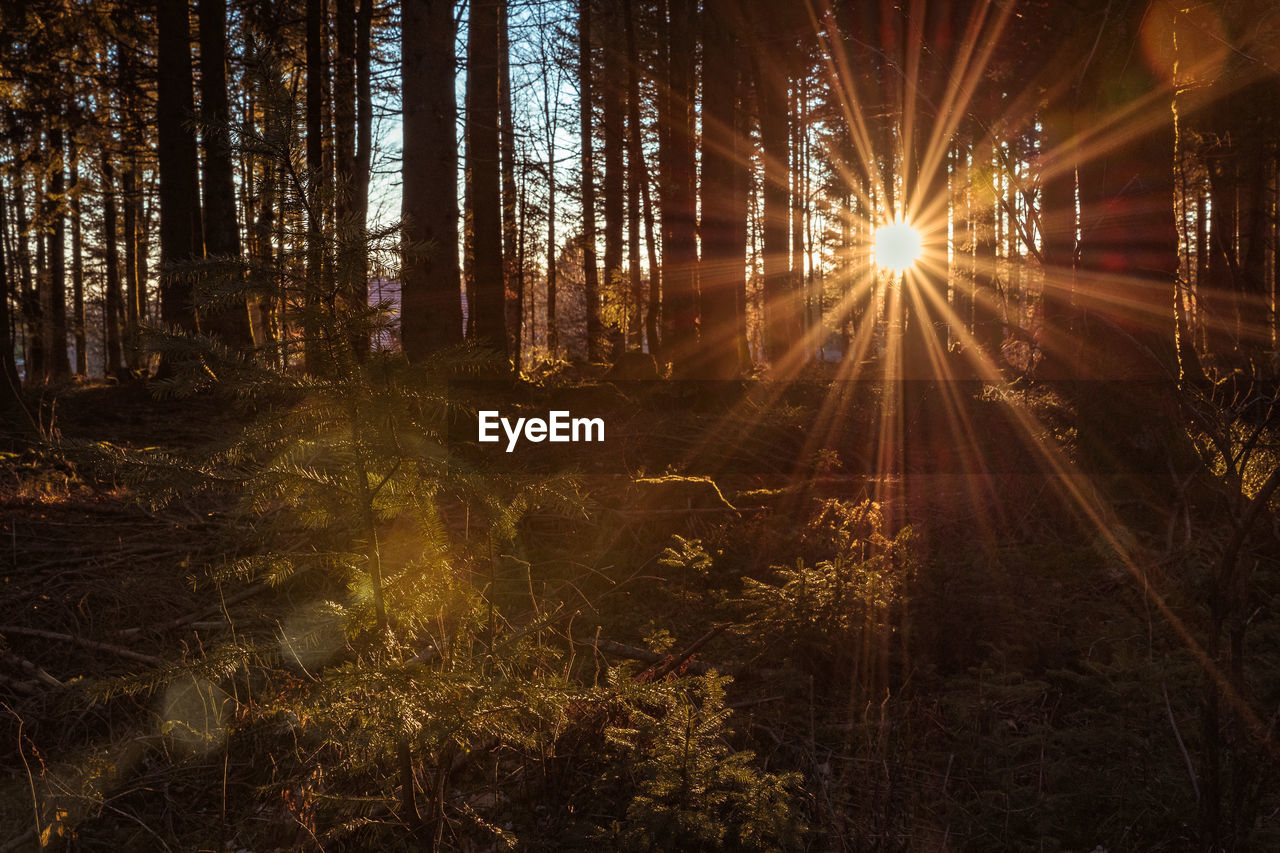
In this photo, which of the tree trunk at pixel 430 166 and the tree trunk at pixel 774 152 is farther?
the tree trunk at pixel 774 152

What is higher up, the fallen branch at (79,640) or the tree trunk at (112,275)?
the tree trunk at (112,275)

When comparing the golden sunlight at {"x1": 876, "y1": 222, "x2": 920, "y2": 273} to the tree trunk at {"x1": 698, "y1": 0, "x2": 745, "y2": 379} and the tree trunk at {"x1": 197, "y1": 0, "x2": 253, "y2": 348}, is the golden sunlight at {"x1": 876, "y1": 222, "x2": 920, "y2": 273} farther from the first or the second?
the tree trunk at {"x1": 197, "y1": 0, "x2": 253, "y2": 348}

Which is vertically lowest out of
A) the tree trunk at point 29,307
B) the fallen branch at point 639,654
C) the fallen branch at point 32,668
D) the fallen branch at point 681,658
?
the fallen branch at point 639,654

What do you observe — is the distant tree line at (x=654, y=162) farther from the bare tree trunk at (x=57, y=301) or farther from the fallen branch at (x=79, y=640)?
the fallen branch at (x=79, y=640)

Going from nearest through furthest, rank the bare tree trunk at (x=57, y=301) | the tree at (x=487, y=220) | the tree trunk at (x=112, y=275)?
the tree at (x=487, y=220), the bare tree trunk at (x=57, y=301), the tree trunk at (x=112, y=275)

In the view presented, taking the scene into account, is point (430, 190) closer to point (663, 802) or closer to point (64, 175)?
point (663, 802)

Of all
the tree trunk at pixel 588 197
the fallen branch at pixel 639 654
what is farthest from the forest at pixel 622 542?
the tree trunk at pixel 588 197

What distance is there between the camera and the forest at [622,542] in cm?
211

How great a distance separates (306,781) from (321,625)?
2.47ft

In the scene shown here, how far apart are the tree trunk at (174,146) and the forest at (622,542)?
0.07 m

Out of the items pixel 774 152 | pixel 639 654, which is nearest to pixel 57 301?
pixel 774 152

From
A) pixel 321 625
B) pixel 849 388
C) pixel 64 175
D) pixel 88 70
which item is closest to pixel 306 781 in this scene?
pixel 321 625

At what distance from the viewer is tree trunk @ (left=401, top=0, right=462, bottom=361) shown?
6.10 metres

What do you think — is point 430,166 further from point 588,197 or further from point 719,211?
point 588,197
